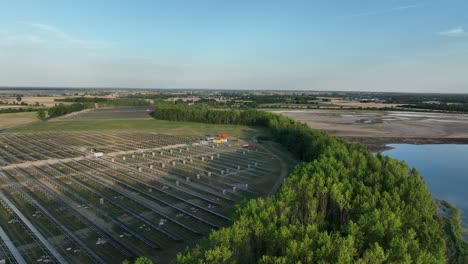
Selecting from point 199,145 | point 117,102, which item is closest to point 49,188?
point 199,145

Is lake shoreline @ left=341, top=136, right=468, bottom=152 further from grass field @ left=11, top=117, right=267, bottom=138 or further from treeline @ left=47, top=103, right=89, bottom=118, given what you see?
treeline @ left=47, top=103, right=89, bottom=118

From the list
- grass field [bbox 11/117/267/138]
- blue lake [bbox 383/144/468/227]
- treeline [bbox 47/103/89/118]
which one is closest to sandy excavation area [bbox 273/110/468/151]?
blue lake [bbox 383/144/468/227]

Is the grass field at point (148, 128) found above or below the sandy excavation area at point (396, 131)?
below

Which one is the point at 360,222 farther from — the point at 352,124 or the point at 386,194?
the point at 352,124

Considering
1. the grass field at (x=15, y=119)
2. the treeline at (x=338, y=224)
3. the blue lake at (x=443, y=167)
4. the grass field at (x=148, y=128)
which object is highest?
the treeline at (x=338, y=224)

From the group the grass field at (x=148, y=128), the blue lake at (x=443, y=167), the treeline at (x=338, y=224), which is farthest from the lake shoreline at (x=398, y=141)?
the treeline at (x=338, y=224)

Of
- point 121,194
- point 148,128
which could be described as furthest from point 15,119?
point 121,194

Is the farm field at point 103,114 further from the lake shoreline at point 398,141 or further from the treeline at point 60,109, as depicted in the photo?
the lake shoreline at point 398,141
